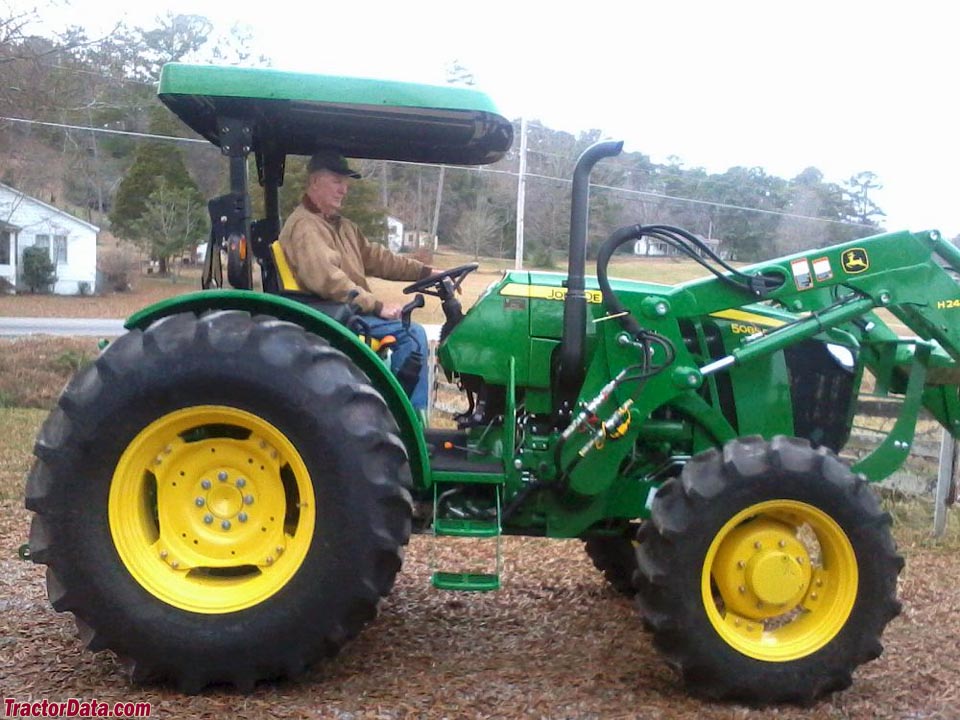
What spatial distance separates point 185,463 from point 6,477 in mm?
4505

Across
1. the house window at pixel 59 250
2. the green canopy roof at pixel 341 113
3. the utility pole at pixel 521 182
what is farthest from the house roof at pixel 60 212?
the green canopy roof at pixel 341 113

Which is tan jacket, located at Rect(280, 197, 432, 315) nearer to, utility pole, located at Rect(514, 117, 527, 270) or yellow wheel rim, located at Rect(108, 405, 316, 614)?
yellow wheel rim, located at Rect(108, 405, 316, 614)

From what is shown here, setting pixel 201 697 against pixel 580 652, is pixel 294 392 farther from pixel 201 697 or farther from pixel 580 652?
pixel 580 652

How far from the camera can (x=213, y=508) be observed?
13.0 feet

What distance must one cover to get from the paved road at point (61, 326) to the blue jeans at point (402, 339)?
44.6ft

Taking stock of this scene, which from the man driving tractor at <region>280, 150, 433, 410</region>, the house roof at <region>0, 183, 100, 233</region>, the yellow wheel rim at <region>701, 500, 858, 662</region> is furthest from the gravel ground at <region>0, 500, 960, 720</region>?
the house roof at <region>0, 183, 100, 233</region>

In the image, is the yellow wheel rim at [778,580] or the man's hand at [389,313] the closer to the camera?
the yellow wheel rim at [778,580]

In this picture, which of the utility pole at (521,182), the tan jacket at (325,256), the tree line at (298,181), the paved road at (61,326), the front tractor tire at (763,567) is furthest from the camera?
the paved road at (61,326)

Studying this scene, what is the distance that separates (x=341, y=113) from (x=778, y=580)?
8.73 feet

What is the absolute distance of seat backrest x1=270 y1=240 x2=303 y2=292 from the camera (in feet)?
15.2

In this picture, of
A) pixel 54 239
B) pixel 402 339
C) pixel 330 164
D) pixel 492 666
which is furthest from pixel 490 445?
pixel 54 239

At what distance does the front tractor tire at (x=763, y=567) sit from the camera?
12.6ft

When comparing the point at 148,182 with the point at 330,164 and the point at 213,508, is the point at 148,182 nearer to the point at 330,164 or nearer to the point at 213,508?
the point at 330,164

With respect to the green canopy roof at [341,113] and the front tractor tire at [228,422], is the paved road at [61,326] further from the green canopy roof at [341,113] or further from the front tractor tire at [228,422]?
the front tractor tire at [228,422]
